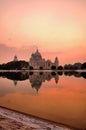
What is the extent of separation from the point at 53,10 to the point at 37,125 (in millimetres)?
4891

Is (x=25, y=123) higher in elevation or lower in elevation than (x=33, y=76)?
lower

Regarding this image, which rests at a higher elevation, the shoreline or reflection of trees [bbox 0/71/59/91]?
reflection of trees [bbox 0/71/59/91]

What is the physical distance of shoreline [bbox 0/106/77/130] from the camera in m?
3.82

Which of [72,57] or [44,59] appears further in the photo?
[44,59]

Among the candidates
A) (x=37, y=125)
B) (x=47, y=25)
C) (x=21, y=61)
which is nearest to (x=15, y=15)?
(x=47, y=25)

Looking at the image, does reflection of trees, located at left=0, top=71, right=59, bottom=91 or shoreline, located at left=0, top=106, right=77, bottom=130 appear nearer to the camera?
shoreline, located at left=0, top=106, right=77, bottom=130

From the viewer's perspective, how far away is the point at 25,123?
421cm

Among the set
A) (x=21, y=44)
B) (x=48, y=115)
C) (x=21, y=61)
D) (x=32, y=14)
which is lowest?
(x=48, y=115)

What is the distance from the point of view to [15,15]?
8.77 metres

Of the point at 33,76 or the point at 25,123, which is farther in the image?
the point at 33,76

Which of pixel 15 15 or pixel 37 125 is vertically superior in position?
pixel 15 15

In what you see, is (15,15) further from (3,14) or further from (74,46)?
(74,46)

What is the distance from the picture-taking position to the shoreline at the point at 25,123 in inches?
150

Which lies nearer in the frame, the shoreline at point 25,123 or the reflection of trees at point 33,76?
the shoreline at point 25,123
